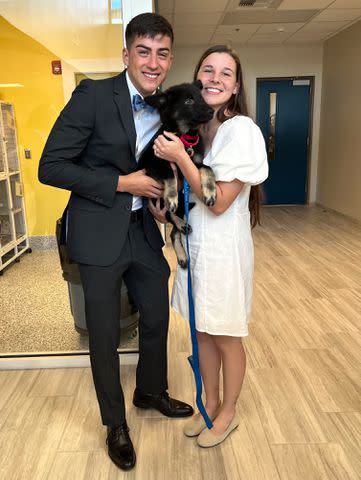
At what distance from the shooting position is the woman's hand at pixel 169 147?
1.34m

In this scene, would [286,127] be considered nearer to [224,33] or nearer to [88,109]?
[224,33]

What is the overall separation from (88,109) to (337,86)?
6340 mm

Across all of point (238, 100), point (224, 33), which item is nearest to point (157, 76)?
point (238, 100)

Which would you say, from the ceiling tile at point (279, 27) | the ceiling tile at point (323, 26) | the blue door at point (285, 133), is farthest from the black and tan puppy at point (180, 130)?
the blue door at point (285, 133)

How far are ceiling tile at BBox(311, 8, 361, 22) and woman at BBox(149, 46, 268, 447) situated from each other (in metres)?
4.88

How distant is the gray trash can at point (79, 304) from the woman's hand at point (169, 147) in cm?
106

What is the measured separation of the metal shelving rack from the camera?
2.74 m

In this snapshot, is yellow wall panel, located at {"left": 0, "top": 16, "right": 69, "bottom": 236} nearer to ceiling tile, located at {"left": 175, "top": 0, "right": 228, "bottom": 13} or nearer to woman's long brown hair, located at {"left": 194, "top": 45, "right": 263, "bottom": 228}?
woman's long brown hair, located at {"left": 194, "top": 45, "right": 263, "bottom": 228}

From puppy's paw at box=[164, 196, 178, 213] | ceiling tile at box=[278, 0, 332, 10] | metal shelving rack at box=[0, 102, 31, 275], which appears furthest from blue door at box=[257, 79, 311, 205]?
puppy's paw at box=[164, 196, 178, 213]

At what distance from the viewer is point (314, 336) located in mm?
2613

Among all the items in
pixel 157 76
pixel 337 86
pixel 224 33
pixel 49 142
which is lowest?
pixel 49 142

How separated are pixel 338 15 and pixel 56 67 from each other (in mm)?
4932

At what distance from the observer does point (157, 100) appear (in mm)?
1395

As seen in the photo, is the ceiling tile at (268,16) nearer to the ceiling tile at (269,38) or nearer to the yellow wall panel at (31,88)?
the ceiling tile at (269,38)
